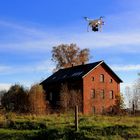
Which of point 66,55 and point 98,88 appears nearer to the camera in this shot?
point 98,88

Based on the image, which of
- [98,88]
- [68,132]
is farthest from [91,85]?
[68,132]

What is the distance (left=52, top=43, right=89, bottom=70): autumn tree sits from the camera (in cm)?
8475

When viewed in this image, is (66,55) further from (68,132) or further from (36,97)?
(68,132)

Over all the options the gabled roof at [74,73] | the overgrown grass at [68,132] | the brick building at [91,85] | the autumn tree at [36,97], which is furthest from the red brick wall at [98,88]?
the overgrown grass at [68,132]

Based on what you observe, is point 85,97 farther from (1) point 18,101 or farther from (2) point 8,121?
(2) point 8,121

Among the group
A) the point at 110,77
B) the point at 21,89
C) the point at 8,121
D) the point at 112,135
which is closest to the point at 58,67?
the point at 110,77

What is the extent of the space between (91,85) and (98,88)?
6.43 ft

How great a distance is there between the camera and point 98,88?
7144cm

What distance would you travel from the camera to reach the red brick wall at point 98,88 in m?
68.3

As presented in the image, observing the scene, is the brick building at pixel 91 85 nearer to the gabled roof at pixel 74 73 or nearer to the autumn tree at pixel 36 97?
the gabled roof at pixel 74 73

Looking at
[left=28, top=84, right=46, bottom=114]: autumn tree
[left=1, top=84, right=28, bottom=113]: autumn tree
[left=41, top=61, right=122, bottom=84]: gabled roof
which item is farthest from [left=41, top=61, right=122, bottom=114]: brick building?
[left=28, top=84, right=46, bottom=114]: autumn tree

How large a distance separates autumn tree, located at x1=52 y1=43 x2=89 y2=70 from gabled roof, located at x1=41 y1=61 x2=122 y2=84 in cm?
634

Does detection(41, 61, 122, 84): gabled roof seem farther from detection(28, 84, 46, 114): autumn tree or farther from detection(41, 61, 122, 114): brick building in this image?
detection(28, 84, 46, 114): autumn tree

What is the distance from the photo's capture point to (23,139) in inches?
896
